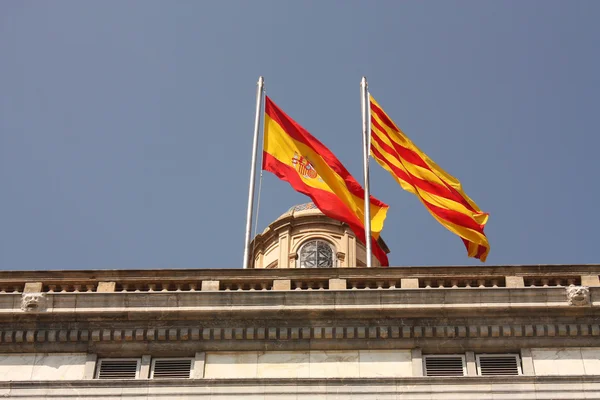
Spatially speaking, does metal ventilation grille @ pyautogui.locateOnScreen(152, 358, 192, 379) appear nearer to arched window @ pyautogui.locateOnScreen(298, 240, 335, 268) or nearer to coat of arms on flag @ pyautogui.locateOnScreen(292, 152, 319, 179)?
coat of arms on flag @ pyautogui.locateOnScreen(292, 152, 319, 179)

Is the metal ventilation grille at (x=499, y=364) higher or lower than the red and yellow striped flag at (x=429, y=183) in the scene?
lower

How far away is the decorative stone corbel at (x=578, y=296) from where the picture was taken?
2848 cm

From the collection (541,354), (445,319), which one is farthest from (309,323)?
(541,354)

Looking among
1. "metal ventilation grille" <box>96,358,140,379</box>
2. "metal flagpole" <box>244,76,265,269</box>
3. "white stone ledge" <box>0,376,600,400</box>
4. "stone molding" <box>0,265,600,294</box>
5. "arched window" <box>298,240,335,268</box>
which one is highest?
"arched window" <box>298,240,335,268</box>

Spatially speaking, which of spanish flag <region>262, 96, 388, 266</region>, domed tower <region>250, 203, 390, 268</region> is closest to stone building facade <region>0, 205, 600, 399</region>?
spanish flag <region>262, 96, 388, 266</region>

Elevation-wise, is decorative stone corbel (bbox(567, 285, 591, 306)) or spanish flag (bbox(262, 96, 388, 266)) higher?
spanish flag (bbox(262, 96, 388, 266))

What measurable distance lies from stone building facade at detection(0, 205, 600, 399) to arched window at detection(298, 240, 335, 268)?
59.3 ft

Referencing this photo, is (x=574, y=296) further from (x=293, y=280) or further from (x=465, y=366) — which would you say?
(x=293, y=280)

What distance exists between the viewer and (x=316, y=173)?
122ft

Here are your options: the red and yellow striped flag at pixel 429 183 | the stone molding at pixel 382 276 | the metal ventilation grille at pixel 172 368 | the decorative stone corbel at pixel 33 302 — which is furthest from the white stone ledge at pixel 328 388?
the red and yellow striped flag at pixel 429 183

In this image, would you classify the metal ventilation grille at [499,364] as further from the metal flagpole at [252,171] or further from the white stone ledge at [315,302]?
the metal flagpole at [252,171]

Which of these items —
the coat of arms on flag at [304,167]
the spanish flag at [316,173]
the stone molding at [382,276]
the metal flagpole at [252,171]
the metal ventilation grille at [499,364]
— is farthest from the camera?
the coat of arms on flag at [304,167]

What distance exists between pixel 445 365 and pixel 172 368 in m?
5.48

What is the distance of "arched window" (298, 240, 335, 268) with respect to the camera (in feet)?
156
